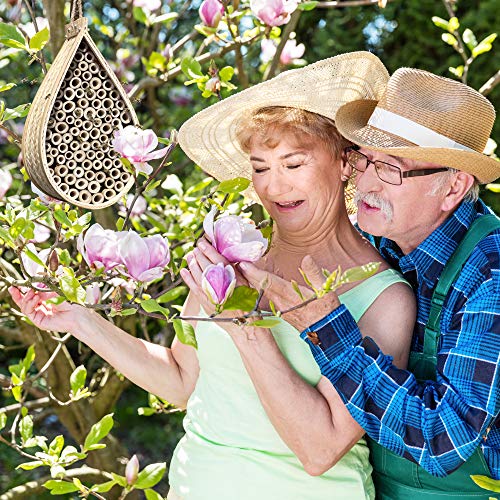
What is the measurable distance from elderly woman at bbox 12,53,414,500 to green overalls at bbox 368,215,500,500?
0.06m

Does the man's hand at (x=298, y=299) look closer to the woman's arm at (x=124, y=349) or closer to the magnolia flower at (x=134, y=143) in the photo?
the magnolia flower at (x=134, y=143)

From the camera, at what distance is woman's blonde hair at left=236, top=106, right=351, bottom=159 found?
206cm

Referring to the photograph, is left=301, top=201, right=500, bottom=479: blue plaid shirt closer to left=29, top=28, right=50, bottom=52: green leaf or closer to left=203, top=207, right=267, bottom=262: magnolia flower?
left=203, top=207, right=267, bottom=262: magnolia flower

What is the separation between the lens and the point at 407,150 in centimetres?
181

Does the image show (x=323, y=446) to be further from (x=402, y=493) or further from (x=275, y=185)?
(x=275, y=185)

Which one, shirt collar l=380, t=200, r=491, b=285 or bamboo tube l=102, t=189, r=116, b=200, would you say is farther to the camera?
shirt collar l=380, t=200, r=491, b=285

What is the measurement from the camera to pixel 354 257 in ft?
7.00

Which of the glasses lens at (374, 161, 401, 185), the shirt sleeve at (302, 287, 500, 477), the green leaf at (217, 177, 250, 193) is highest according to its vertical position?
the green leaf at (217, 177, 250, 193)

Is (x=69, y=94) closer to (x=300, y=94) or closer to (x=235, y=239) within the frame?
(x=235, y=239)

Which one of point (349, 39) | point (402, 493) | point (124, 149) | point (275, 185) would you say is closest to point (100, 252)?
point (124, 149)

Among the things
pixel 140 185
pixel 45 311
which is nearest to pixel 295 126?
pixel 45 311

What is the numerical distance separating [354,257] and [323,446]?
498mm

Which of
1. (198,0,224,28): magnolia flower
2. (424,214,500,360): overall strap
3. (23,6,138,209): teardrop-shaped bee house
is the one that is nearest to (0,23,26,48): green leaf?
(23,6,138,209): teardrop-shaped bee house

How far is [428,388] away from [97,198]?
0.76 meters
